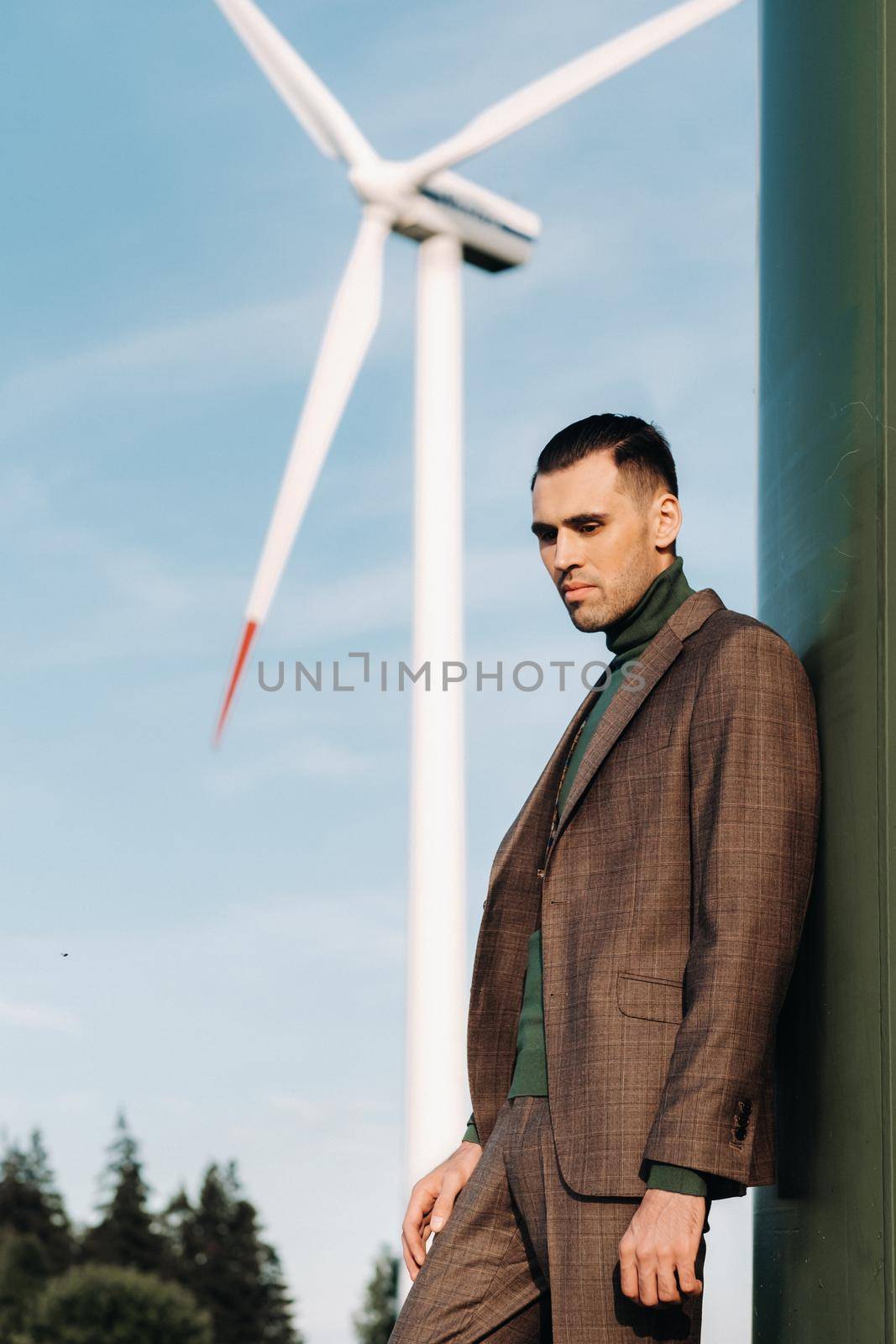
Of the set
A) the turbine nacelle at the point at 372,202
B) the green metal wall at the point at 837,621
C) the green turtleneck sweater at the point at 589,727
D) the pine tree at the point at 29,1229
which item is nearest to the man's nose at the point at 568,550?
the green turtleneck sweater at the point at 589,727

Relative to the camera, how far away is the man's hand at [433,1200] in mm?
5301

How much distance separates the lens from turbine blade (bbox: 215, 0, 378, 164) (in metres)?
21.3

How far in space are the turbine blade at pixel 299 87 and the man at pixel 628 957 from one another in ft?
56.4

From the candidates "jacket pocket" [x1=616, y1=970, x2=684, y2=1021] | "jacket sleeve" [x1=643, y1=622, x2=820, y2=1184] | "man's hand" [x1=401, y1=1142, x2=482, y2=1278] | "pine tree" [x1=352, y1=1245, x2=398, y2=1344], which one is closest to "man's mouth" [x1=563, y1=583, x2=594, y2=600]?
"jacket sleeve" [x1=643, y1=622, x2=820, y2=1184]

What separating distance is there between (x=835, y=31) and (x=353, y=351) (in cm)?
1473

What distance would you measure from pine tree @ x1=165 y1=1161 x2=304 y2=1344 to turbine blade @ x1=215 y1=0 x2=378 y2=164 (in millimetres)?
78068

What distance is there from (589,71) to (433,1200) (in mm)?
16523

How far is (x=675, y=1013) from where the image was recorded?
15.0ft

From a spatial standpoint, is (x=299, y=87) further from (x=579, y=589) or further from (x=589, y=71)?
(x=579, y=589)

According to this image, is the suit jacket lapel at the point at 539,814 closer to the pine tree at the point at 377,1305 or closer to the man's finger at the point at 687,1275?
the man's finger at the point at 687,1275

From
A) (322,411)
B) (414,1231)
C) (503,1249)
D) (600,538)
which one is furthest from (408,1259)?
(322,411)

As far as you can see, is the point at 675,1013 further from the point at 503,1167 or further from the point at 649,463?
the point at 649,463

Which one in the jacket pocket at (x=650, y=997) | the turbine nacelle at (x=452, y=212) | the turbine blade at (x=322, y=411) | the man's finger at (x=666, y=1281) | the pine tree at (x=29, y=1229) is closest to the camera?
the man's finger at (x=666, y=1281)

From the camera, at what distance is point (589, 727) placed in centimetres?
539
